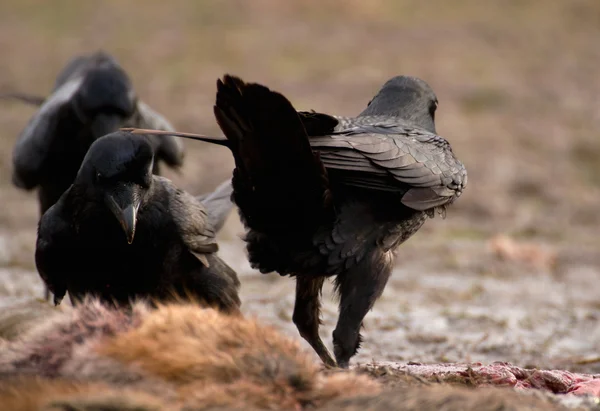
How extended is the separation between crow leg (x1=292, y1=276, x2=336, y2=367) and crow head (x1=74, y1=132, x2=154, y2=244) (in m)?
1.24

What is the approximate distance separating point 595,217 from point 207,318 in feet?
39.4

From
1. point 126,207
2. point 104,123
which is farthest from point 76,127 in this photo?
point 126,207

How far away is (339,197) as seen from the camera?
631 centimetres

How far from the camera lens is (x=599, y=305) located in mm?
10758

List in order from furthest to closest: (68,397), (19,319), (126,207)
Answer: (126,207) → (19,319) → (68,397)

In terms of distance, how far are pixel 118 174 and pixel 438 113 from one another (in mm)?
12638

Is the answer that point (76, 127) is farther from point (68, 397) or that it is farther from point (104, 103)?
point (68, 397)

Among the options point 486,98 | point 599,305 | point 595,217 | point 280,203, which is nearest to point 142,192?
point 280,203

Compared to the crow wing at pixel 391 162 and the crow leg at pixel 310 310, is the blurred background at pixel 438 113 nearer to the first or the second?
the crow leg at pixel 310 310

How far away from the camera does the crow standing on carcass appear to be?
891 centimetres

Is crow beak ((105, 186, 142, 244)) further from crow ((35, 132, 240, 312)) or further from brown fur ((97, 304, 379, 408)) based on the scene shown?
brown fur ((97, 304, 379, 408))

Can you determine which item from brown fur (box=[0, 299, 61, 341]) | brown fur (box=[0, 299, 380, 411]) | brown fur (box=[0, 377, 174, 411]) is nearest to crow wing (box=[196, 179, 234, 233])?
brown fur (box=[0, 299, 61, 341])

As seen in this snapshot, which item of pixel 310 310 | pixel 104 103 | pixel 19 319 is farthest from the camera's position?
pixel 104 103

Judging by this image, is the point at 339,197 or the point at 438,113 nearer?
the point at 339,197
